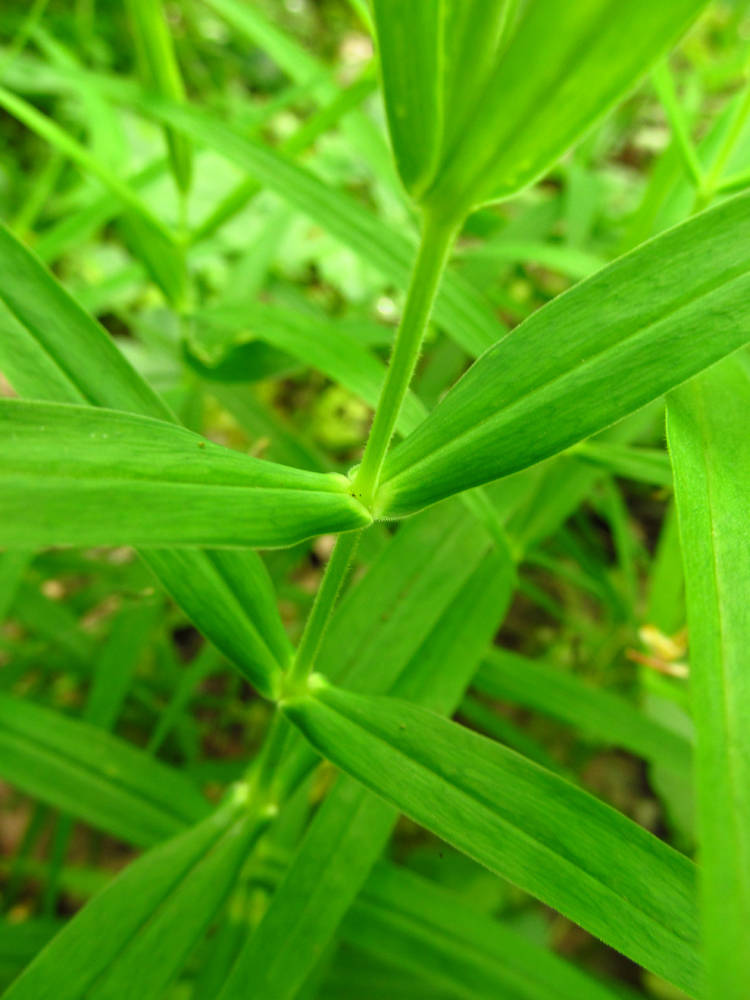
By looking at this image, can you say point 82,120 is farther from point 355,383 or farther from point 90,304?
point 355,383

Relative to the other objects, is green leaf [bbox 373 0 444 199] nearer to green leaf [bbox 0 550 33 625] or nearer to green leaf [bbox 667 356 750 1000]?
Result: green leaf [bbox 667 356 750 1000]

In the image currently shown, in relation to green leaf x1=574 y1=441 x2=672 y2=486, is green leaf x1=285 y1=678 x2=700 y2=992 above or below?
below

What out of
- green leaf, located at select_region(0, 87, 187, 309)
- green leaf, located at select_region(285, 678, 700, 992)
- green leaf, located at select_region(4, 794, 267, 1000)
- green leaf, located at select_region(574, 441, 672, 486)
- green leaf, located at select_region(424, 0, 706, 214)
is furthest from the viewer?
green leaf, located at select_region(0, 87, 187, 309)

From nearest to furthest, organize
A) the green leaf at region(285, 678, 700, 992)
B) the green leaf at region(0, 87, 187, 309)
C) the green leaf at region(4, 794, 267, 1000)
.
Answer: the green leaf at region(285, 678, 700, 992) → the green leaf at region(4, 794, 267, 1000) → the green leaf at region(0, 87, 187, 309)

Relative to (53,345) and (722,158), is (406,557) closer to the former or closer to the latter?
(53,345)

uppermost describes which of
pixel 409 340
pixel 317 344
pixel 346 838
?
pixel 317 344

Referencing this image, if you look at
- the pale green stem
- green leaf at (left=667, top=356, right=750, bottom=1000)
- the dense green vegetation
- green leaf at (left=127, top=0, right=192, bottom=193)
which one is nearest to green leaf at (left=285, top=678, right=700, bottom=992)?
the dense green vegetation

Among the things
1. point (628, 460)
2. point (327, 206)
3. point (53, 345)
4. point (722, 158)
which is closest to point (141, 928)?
point (53, 345)
